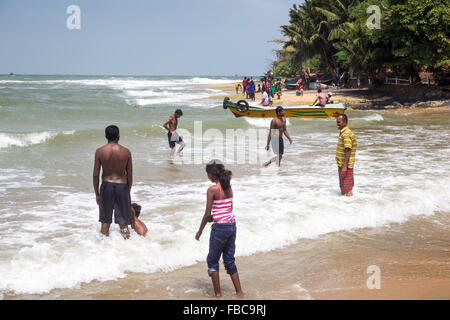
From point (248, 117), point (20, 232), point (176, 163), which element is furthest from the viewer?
point (248, 117)

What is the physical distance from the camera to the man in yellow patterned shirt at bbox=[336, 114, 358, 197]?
23.5 feet

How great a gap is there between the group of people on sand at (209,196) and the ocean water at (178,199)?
366 millimetres

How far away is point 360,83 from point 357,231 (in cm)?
3523

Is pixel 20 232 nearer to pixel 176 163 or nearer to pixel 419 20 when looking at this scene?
pixel 176 163

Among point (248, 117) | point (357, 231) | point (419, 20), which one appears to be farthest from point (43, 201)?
point (419, 20)

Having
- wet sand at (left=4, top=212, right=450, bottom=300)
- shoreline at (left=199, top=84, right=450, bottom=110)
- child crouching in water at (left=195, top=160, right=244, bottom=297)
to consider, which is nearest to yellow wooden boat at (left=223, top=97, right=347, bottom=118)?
shoreline at (left=199, top=84, right=450, bottom=110)

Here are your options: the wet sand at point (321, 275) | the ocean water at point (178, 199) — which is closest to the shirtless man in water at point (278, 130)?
the ocean water at point (178, 199)

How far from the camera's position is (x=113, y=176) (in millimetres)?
5207

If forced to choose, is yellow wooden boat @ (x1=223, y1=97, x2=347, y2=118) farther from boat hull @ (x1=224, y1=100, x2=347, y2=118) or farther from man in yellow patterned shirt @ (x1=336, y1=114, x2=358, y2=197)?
man in yellow patterned shirt @ (x1=336, y1=114, x2=358, y2=197)

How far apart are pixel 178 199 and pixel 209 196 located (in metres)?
3.77

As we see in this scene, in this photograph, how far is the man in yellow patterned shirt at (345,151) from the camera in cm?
716

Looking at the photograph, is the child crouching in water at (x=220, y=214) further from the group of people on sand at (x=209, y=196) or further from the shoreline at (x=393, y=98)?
the shoreline at (x=393, y=98)

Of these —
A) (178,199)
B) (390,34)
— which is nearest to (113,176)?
(178,199)
